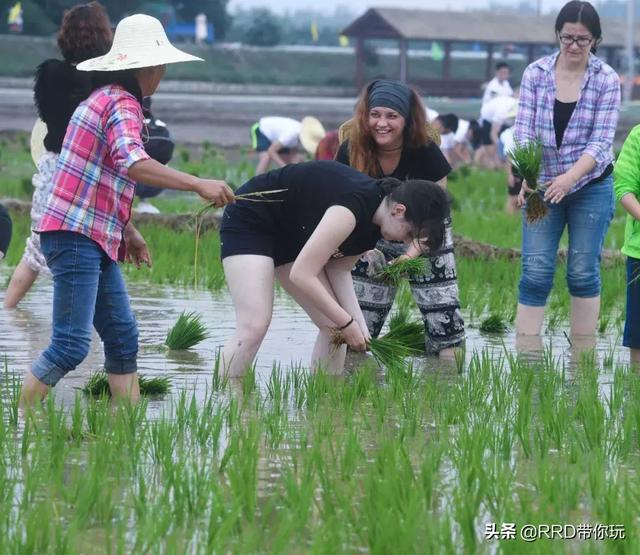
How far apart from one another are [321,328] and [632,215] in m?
1.37

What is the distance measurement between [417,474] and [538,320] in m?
3.16

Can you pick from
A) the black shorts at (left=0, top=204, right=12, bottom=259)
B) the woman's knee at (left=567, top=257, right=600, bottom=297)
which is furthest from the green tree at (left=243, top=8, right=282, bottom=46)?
the black shorts at (left=0, top=204, right=12, bottom=259)

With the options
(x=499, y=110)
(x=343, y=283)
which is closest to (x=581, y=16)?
(x=343, y=283)

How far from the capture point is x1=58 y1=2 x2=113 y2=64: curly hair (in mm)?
5414

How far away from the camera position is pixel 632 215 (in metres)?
6.42

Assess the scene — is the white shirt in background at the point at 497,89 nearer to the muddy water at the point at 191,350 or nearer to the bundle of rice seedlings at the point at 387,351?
the muddy water at the point at 191,350

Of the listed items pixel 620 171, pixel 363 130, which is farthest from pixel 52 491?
pixel 620 171

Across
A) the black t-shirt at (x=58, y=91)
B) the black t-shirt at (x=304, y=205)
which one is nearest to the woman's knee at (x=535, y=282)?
the black t-shirt at (x=304, y=205)

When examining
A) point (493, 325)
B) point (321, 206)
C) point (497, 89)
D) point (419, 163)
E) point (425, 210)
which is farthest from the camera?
point (497, 89)

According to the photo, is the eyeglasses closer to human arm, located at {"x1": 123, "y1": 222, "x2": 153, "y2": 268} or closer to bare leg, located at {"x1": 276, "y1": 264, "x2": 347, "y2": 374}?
bare leg, located at {"x1": 276, "y1": 264, "x2": 347, "y2": 374}

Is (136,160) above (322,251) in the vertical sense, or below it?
above

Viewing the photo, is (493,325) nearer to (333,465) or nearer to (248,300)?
(248,300)

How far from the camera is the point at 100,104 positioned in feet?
16.6

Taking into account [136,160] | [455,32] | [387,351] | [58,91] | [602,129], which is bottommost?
[455,32]
